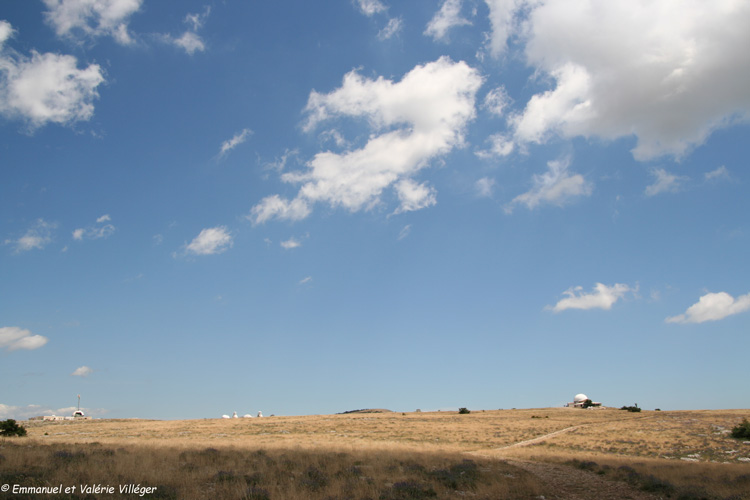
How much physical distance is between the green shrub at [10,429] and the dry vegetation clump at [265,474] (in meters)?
17.8

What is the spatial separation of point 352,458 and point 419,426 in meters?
35.2

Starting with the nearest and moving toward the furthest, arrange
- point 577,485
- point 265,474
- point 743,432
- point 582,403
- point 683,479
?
1. point 265,474
2. point 577,485
3. point 683,479
4. point 743,432
5. point 582,403

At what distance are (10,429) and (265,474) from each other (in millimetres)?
32907

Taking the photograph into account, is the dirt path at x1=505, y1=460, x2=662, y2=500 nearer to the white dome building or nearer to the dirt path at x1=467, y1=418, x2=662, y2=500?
the dirt path at x1=467, y1=418, x2=662, y2=500

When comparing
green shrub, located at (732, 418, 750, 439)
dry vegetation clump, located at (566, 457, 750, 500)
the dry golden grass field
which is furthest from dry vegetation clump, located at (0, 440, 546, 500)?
green shrub, located at (732, 418, 750, 439)

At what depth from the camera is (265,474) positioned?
18875 mm

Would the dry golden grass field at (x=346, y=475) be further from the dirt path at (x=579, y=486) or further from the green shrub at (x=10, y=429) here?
the green shrub at (x=10, y=429)

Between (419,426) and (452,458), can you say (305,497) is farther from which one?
(419,426)

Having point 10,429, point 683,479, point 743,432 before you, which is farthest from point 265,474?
point 743,432

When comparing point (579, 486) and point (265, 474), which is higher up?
point (265, 474)

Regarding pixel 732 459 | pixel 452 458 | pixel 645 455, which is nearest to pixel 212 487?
pixel 452 458

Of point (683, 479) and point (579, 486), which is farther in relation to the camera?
point (683, 479)

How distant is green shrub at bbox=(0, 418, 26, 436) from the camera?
36438 millimetres

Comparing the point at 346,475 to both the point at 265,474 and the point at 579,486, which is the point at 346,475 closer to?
the point at 265,474
